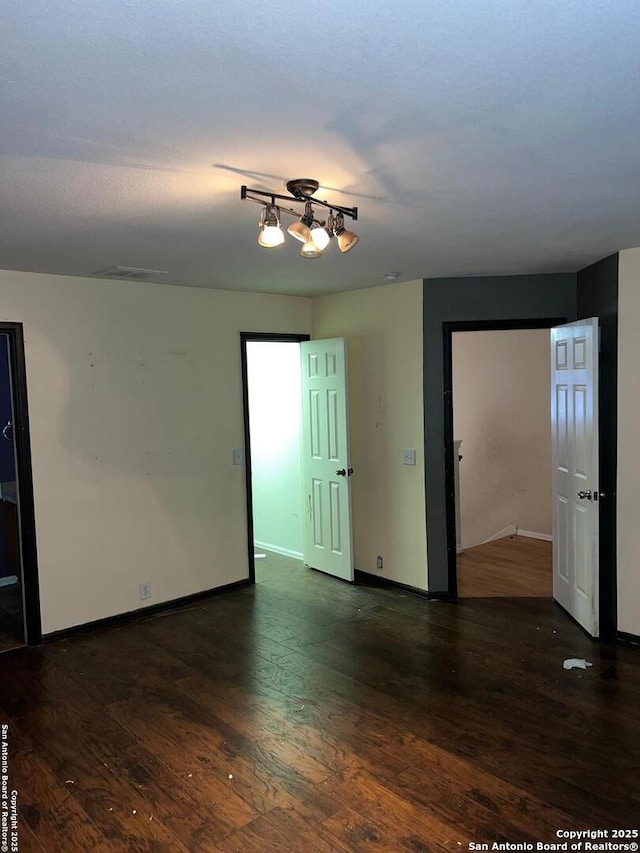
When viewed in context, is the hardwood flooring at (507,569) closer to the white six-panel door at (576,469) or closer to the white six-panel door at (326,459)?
the white six-panel door at (576,469)

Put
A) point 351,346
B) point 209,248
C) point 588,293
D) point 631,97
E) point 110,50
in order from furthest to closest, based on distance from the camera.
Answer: point 351,346 < point 588,293 < point 209,248 < point 631,97 < point 110,50

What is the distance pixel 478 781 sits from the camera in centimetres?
248

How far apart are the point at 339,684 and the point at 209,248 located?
7.98 feet

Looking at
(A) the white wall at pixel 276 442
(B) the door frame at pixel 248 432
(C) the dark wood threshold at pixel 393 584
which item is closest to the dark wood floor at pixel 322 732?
(C) the dark wood threshold at pixel 393 584

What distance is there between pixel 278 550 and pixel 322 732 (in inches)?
125

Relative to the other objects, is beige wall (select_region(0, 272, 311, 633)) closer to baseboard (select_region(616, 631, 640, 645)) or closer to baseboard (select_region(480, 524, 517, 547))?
baseboard (select_region(480, 524, 517, 547))

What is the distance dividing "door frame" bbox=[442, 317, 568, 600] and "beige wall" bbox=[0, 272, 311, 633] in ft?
4.90

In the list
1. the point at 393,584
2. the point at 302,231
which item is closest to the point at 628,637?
the point at 393,584

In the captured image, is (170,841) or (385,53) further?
(170,841)

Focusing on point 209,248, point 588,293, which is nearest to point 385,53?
point 209,248

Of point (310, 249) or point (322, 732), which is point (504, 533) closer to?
point (322, 732)

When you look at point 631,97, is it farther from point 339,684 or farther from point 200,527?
point 200,527

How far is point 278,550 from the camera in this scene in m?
6.00

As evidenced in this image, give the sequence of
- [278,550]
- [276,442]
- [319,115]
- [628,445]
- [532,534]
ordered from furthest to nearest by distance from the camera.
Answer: [532,534]
[278,550]
[276,442]
[628,445]
[319,115]
